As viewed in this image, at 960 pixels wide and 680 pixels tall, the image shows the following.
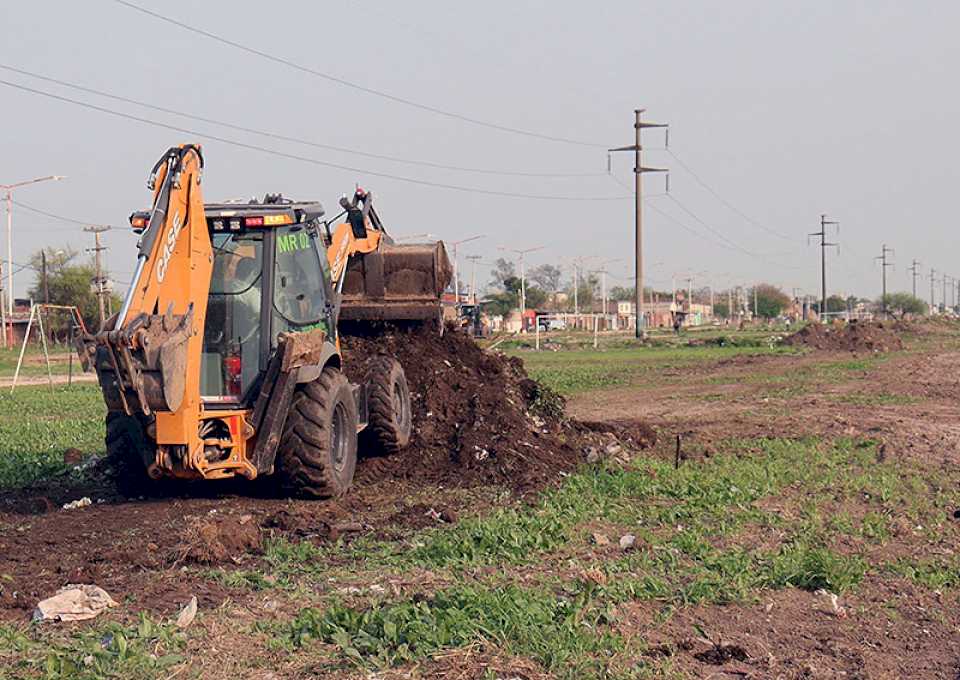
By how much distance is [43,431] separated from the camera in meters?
17.7

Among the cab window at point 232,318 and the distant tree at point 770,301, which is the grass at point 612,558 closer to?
the cab window at point 232,318

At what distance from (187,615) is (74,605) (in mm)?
745

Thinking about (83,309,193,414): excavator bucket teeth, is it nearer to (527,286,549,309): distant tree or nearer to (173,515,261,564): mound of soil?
(173,515,261,564): mound of soil

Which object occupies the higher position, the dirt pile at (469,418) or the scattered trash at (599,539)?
the dirt pile at (469,418)

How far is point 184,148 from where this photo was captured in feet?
32.6

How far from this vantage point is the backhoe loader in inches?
357

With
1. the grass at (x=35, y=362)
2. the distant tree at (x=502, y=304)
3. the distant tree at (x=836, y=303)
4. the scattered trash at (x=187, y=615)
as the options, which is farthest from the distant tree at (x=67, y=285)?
the distant tree at (x=836, y=303)

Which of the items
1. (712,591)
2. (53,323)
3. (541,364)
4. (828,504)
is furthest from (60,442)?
(53,323)

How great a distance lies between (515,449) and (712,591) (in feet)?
17.6

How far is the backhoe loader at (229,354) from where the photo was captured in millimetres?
9062

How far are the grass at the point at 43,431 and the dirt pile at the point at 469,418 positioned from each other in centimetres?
372

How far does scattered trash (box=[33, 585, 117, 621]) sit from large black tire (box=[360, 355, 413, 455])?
5.49 meters

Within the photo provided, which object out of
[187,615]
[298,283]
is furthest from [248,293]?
[187,615]

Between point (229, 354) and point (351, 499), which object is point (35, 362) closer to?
point (351, 499)
